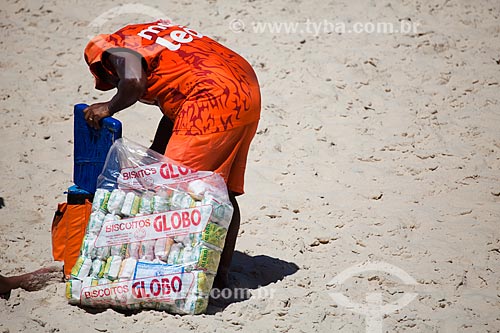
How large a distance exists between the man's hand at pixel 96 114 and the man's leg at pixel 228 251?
0.76m

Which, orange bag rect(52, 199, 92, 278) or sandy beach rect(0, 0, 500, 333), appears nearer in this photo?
sandy beach rect(0, 0, 500, 333)

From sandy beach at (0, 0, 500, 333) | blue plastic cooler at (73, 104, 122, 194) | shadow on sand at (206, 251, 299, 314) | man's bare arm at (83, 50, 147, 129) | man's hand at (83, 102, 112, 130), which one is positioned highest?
man's bare arm at (83, 50, 147, 129)

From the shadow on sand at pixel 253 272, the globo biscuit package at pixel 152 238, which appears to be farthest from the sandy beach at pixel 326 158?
the globo biscuit package at pixel 152 238

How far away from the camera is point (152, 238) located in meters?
3.87

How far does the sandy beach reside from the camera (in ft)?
13.4

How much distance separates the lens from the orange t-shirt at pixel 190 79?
389 cm

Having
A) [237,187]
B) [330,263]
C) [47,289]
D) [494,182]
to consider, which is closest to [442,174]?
[494,182]

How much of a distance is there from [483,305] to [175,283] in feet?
5.16

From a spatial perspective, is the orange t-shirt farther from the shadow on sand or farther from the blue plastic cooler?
the shadow on sand

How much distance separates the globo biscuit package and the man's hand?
15cm

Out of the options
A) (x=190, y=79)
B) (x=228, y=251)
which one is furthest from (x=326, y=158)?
(x=190, y=79)

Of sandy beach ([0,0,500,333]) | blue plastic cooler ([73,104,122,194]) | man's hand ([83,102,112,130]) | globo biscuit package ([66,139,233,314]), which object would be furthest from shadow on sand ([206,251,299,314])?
man's hand ([83,102,112,130])

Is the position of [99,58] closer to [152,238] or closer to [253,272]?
[152,238]

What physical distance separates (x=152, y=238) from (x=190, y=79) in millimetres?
791
